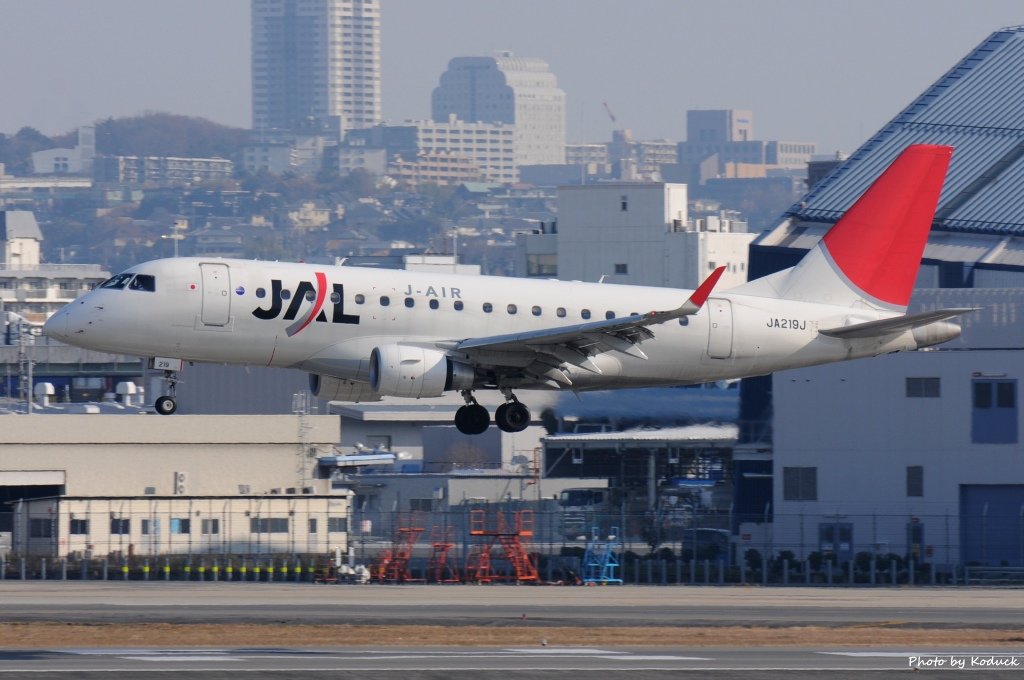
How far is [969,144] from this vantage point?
11156cm

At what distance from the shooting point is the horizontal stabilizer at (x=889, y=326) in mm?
48406

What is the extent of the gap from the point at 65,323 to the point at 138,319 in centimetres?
194

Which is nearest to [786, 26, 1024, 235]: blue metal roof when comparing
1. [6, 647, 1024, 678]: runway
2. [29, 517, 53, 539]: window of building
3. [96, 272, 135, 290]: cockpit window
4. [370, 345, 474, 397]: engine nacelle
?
[29, 517, 53, 539]: window of building

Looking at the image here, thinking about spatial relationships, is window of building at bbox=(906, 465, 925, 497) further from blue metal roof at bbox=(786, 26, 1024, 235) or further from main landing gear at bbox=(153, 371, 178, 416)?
blue metal roof at bbox=(786, 26, 1024, 235)

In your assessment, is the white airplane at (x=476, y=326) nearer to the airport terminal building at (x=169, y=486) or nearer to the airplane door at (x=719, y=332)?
the airplane door at (x=719, y=332)

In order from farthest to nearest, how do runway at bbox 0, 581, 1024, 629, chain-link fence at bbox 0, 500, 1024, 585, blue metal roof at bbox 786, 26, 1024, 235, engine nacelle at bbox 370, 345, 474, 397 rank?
1. blue metal roof at bbox 786, 26, 1024, 235
2. chain-link fence at bbox 0, 500, 1024, 585
3. runway at bbox 0, 581, 1024, 629
4. engine nacelle at bbox 370, 345, 474, 397

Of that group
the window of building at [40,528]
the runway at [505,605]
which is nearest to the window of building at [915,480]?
the runway at [505,605]

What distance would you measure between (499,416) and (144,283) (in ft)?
34.2

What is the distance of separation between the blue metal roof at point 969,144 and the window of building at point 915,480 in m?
35.6

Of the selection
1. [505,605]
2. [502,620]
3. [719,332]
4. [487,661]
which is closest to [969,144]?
[719,332]

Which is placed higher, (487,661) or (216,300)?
(216,300)

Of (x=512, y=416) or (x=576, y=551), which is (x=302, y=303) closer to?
(x=512, y=416)

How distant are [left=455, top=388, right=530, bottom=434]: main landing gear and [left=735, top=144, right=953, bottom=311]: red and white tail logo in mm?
8311
